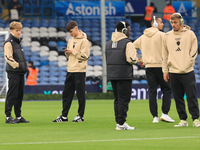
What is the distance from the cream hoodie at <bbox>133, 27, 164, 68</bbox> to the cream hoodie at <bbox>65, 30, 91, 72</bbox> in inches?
47.9

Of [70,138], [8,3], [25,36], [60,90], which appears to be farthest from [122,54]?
[8,3]

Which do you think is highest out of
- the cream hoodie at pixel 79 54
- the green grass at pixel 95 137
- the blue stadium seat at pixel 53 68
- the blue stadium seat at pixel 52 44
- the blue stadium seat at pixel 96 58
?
the blue stadium seat at pixel 52 44

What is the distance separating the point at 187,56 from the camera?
7.58 m

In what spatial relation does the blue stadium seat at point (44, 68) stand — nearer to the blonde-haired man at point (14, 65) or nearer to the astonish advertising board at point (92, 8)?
the astonish advertising board at point (92, 8)

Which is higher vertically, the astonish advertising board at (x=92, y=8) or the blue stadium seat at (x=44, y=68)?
the astonish advertising board at (x=92, y=8)

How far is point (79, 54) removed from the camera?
886 cm

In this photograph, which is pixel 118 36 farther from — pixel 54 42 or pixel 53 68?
pixel 54 42

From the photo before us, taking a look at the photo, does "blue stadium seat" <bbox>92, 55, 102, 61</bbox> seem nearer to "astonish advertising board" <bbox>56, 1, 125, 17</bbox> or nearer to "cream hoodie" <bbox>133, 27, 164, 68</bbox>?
"astonish advertising board" <bbox>56, 1, 125, 17</bbox>

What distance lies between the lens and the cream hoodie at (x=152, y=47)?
874cm

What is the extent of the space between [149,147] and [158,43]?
3764 millimetres

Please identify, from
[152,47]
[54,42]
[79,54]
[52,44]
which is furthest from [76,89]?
[54,42]

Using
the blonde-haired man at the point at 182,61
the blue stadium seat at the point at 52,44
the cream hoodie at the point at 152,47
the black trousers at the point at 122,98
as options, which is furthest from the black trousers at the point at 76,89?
the blue stadium seat at the point at 52,44

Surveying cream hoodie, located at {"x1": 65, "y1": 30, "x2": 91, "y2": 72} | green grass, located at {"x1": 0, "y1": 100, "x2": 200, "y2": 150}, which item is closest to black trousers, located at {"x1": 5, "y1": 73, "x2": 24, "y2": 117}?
green grass, located at {"x1": 0, "y1": 100, "x2": 200, "y2": 150}

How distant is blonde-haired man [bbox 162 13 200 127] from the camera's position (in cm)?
758
